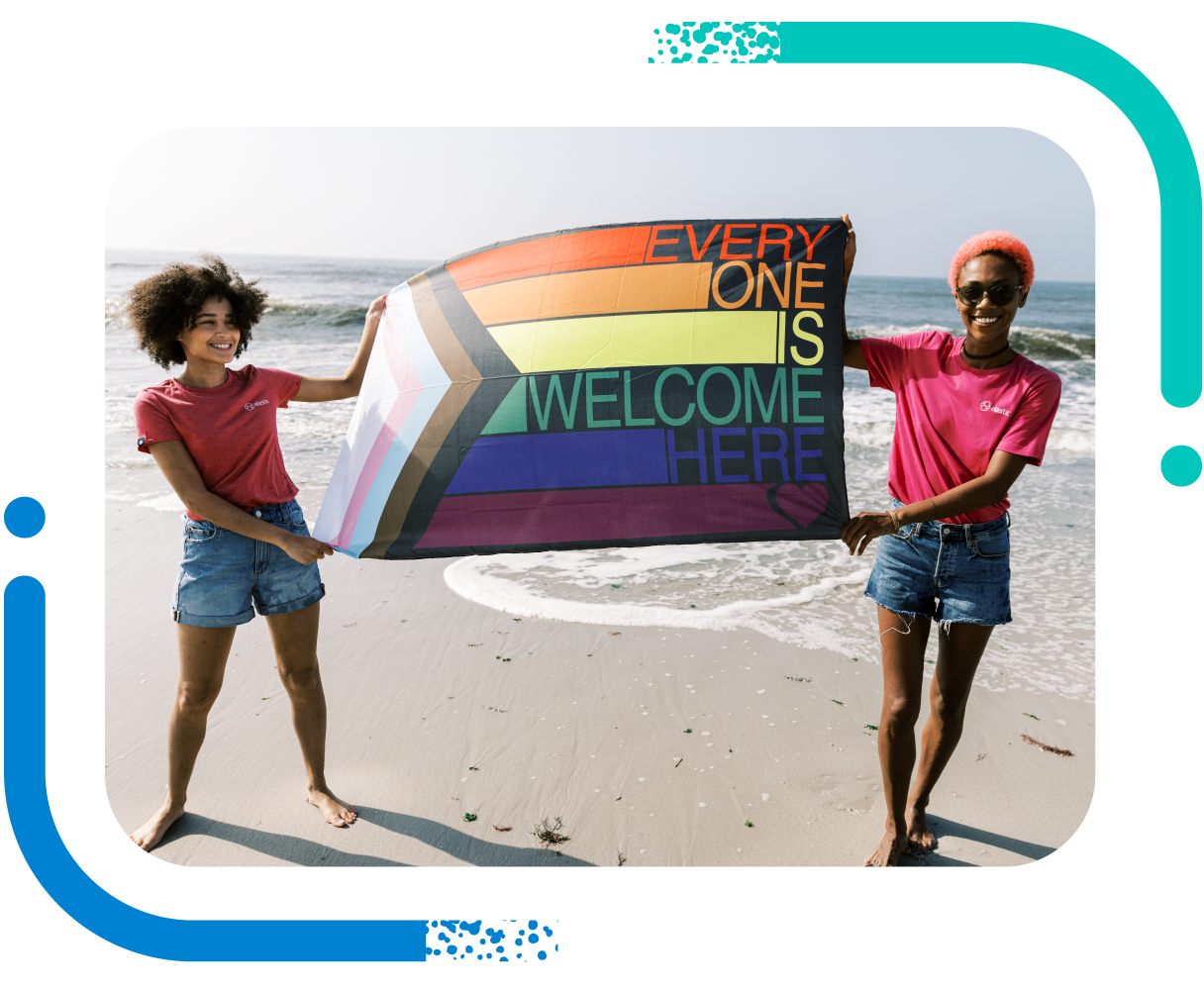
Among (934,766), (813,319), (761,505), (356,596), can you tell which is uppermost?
(813,319)

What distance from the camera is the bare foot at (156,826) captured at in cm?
269

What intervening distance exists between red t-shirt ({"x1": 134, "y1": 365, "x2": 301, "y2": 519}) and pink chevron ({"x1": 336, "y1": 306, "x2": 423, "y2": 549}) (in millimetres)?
226

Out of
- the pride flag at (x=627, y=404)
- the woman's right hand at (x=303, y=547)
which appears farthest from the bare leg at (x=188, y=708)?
the pride flag at (x=627, y=404)

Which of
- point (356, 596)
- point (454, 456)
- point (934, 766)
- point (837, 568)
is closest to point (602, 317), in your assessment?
point (454, 456)

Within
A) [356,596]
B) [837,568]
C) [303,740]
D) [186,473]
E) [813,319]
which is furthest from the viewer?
[837,568]

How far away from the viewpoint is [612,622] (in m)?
4.25

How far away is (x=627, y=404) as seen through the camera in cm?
262

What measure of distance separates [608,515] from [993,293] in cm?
145

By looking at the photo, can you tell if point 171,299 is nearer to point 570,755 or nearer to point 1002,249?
point 570,755

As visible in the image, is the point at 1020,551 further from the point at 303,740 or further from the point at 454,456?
the point at 303,740

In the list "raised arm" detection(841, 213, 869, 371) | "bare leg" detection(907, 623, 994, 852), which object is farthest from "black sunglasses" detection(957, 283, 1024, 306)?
"bare leg" detection(907, 623, 994, 852)

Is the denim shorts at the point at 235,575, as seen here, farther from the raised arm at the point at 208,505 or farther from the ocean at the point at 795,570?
the ocean at the point at 795,570

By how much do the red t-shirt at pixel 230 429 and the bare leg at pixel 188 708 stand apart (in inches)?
18.5

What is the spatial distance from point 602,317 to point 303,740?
2005mm
